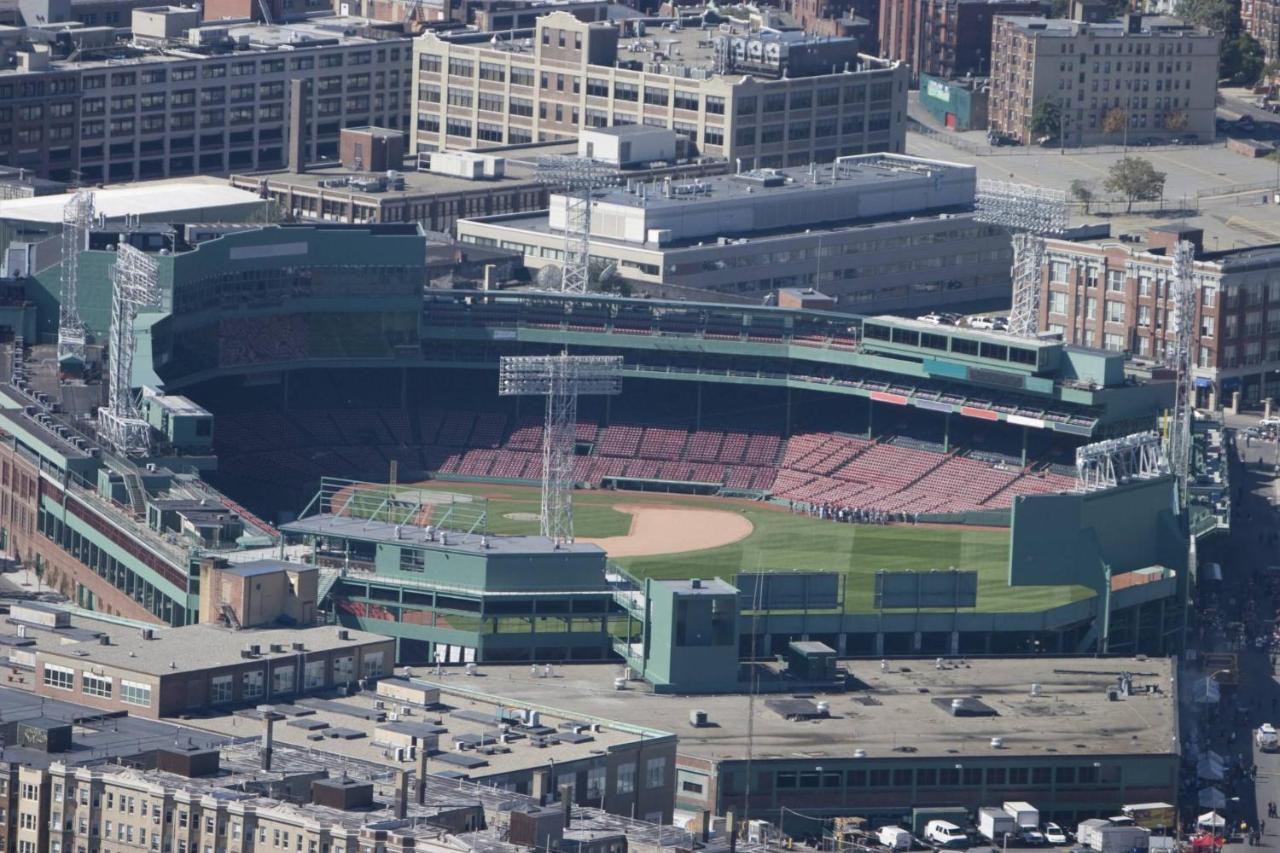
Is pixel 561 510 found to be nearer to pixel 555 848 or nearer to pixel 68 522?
pixel 68 522

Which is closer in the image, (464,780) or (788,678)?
(464,780)

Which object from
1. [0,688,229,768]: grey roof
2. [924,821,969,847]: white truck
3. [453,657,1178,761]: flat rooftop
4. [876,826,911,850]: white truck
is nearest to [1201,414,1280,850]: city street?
[453,657,1178,761]: flat rooftop

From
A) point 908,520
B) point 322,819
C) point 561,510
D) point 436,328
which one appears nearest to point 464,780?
point 322,819

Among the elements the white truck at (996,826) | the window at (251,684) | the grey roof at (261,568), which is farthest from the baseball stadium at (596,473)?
the window at (251,684)

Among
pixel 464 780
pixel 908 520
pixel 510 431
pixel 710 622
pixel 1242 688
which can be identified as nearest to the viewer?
pixel 464 780

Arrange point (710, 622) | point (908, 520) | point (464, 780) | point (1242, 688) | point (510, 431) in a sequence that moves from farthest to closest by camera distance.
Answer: point (510, 431), point (908, 520), point (1242, 688), point (710, 622), point (464, 780)
